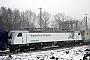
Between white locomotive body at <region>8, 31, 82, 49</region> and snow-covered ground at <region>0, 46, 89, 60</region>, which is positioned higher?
white locomotive body at <region>8, 31, 82, 49</region>

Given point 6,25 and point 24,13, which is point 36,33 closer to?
point 6,25

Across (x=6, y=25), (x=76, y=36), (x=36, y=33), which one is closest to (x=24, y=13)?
(x=6, y=25)

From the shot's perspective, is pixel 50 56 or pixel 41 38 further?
pixel 41 38

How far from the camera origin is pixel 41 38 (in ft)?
77.3

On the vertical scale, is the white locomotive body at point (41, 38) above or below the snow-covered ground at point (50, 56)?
above

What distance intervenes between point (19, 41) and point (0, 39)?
302 centimetres

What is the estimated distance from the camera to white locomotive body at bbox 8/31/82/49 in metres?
20.2

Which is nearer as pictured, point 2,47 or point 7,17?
point 2,47

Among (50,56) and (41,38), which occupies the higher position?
(41,38)

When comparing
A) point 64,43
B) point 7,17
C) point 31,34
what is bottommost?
point 64,43

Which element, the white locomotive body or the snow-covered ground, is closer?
Answer: the snow-covered ground

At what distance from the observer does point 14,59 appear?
13.9m

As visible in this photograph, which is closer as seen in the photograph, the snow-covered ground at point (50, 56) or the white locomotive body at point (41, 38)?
the snow-covered ground at point (50, 56)

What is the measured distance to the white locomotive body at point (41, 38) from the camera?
20198mm
